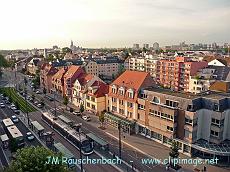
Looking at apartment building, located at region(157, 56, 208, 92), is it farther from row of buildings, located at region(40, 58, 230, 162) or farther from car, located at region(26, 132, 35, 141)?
car, located at region(26, 132, 35, 141)

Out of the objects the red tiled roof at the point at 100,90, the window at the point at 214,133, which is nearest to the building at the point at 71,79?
the red tiled roof at the point at 100,90

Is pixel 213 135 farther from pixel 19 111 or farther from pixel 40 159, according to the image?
pixel 19 111

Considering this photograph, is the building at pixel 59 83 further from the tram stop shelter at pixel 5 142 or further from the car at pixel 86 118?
the tram stop shelter at pixel 5 142

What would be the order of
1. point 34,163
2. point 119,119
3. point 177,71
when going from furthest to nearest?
point 177,71
point 119,119
point 34,163

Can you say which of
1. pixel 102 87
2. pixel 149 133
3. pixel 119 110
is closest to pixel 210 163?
pixel 149 133

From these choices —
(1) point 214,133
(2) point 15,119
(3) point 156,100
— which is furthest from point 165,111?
(2) point 15,119

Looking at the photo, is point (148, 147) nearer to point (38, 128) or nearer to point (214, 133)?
point (214, 133)

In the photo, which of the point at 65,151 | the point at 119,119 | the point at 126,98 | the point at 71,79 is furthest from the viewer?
the point at 71,79
